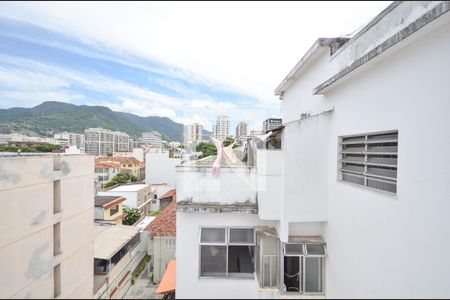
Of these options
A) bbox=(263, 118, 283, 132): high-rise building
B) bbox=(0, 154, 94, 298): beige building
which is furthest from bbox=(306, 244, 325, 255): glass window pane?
bbox=(0, 154, 94, 298): beige building

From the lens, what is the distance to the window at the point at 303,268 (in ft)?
6.55

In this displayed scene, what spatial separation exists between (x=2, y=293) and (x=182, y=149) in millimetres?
1273

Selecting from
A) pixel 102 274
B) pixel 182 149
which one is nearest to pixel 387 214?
pixel 182 149

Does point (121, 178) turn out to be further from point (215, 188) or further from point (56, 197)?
point (56, 197)

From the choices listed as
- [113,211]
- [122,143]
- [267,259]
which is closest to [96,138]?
[113,211]

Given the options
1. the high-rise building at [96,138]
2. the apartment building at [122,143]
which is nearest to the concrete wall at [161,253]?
the high-rise building at [96,138]

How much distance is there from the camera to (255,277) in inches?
74.7

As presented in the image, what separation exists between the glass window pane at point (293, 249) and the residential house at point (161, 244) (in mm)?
951

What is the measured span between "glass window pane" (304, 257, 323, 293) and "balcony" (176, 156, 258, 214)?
0.68 m

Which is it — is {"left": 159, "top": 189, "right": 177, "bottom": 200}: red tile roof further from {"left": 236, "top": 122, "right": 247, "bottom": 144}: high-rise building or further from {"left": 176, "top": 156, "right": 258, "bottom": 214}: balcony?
{"left": 236, "top": 122, "right": 247, "bottom": 144}: high-rise building

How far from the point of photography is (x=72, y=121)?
6.37 ft

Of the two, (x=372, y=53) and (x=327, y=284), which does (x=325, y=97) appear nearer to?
(x=372, y=53)

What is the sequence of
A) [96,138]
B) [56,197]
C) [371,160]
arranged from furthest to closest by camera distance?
[96,138]
[371,160]
[56,197]

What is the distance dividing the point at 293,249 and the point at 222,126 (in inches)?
48.0
